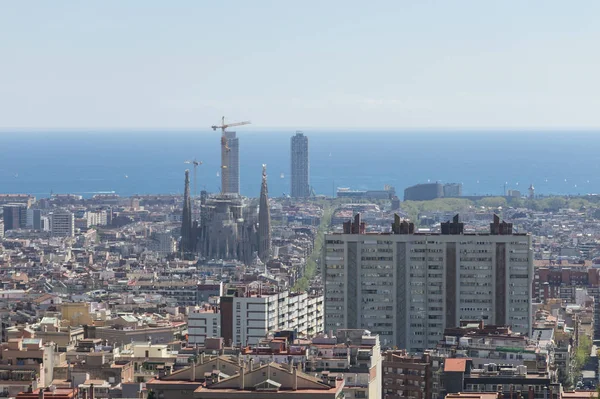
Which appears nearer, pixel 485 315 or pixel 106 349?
pixel 106 349

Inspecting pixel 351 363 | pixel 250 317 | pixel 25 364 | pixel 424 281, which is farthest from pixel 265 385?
pixel 424 281

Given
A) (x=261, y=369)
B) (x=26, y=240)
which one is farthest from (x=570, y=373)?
(x=26, y=240)

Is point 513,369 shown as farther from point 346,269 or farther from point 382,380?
point 346,269

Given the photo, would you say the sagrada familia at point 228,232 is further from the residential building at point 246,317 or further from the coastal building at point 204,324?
the coastal building at point 204,324

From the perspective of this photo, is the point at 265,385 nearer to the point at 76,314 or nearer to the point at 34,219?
the point at 76,314

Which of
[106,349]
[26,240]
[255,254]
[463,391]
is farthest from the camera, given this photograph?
[26,240]
